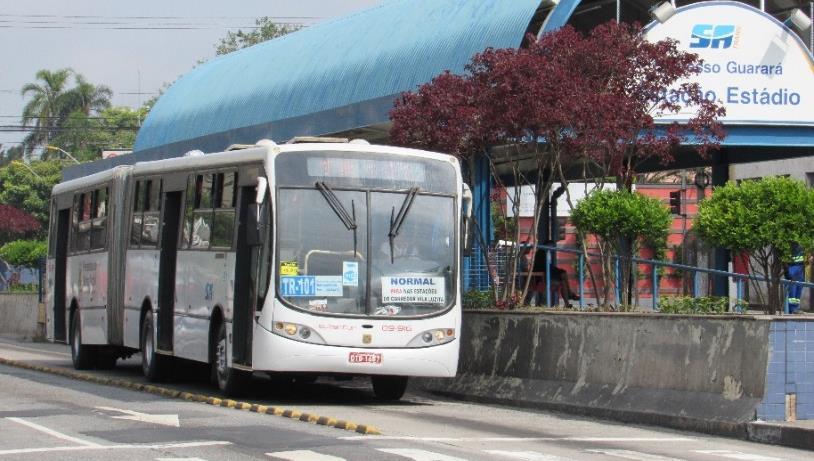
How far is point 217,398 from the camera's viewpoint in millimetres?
18812

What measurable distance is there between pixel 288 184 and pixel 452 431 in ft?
14.2

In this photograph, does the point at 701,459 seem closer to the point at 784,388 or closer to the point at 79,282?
the point at 784,388

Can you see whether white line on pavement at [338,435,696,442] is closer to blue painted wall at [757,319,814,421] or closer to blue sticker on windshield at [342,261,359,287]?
blue painted wall at [757,319,814,421]

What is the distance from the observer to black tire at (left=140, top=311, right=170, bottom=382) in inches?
879

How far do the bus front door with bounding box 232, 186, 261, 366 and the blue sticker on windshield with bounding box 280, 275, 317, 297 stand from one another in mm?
596

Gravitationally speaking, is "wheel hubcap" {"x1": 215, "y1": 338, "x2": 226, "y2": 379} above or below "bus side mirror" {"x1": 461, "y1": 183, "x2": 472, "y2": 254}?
below

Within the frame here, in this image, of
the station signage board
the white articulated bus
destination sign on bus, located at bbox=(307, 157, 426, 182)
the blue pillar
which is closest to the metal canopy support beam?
the station signage board

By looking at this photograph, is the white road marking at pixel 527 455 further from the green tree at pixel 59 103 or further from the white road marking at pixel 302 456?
the green tree at pixel 59 103

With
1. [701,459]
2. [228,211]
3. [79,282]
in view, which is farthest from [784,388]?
[79,282]

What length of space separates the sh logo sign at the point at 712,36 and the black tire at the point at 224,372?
10.9 meters

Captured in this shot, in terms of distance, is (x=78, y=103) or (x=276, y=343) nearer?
(x=276, y=343)

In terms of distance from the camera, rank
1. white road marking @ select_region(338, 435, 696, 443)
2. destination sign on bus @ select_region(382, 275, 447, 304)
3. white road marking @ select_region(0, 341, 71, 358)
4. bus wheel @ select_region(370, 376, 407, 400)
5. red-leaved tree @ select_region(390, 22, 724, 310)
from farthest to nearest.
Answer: white road marking @ select_region(0, 341, 71, 358)
red-leaved tree @ select_region(390, 22, 724, 310)
bus wheel @ select_region(370, 376, 407, 400)
destination sign on bus @ select_region(382, 275, 447, 304)
white road marking @ select_region(338, 435, 696, 443)

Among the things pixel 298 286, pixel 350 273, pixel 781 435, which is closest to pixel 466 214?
pixel 350 273

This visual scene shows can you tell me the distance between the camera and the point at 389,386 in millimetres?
19766
